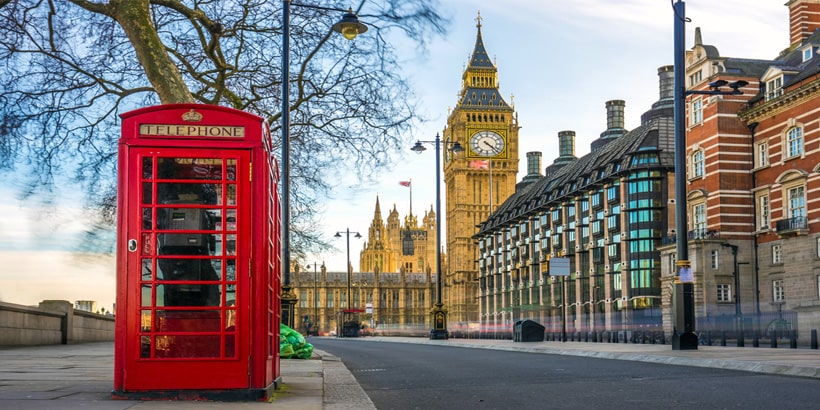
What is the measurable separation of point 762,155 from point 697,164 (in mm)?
4517

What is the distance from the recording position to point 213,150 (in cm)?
789

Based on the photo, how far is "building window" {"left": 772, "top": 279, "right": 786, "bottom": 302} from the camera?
159 ft

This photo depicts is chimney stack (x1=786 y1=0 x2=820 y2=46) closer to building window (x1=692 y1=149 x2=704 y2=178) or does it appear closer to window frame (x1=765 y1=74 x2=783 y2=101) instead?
window frame (x1=765 y1=74 x2=783 y2=101)

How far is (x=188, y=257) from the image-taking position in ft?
25.2

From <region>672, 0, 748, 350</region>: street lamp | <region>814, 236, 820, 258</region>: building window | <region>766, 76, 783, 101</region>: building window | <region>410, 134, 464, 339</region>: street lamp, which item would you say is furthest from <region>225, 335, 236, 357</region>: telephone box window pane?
<region>766, 76, 783, 101</region>: building window

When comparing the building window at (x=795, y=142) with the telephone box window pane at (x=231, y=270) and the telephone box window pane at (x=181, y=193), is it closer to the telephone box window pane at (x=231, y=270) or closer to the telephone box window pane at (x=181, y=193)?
the telephone box window pane at (x=231, y=270)

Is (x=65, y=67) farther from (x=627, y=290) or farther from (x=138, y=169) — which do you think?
(x=627, y=290)

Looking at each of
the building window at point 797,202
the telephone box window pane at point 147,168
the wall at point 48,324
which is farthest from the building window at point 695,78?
the telephone box window pane at point 147,168

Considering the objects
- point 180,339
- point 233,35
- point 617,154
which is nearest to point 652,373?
point 180,339

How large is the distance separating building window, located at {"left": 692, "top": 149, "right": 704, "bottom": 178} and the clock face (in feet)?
297

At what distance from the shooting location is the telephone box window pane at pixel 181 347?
7777 mm

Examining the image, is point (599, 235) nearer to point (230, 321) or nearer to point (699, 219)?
point (699, 219)

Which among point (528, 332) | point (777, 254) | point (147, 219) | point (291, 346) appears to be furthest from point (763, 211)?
point (147, 219)

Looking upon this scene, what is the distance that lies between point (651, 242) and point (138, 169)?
215 feet
